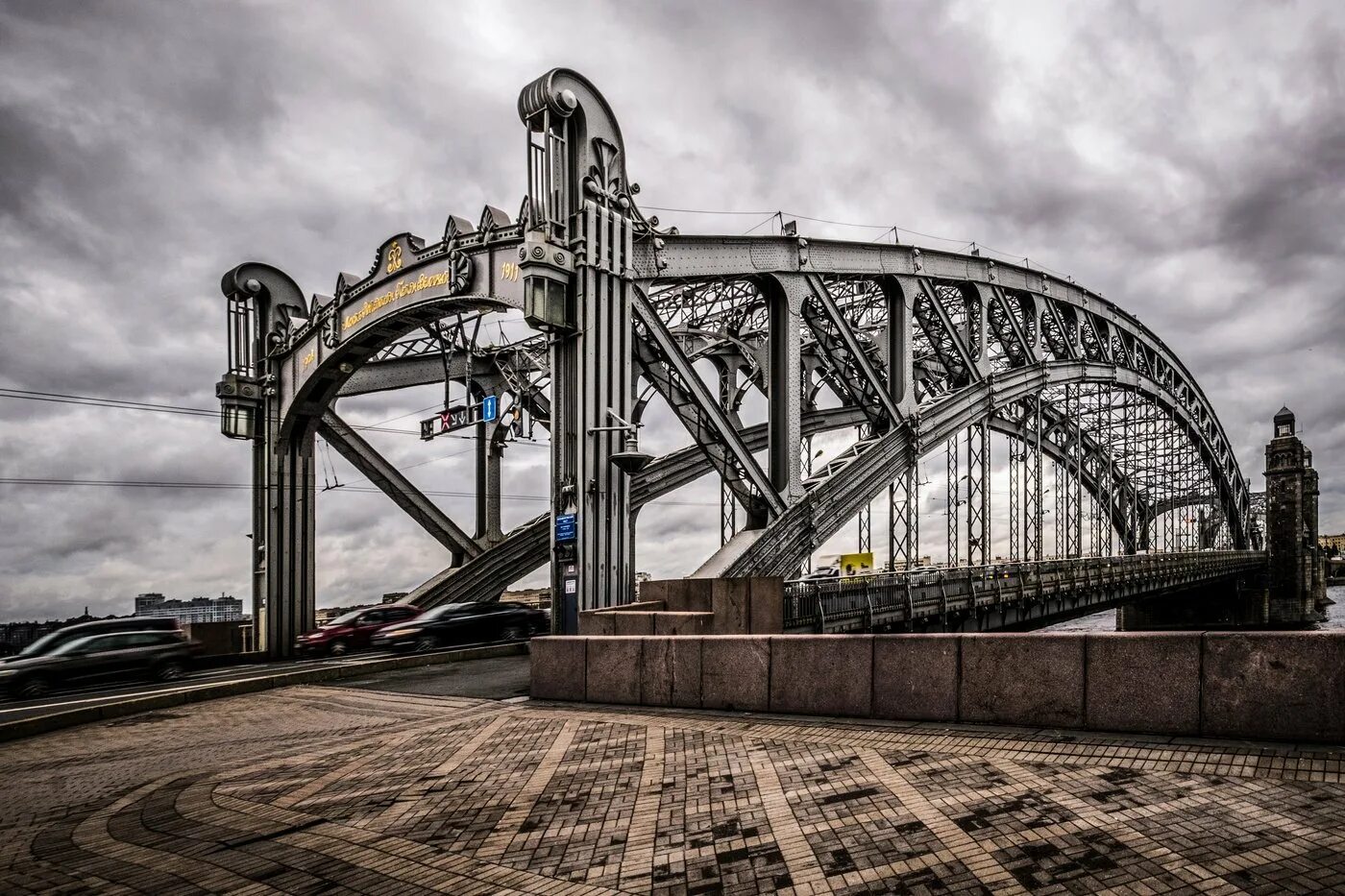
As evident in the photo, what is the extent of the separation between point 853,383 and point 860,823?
22.6m

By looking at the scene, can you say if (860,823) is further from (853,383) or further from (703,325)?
(703,325)

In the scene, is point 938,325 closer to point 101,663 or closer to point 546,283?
point 546,283

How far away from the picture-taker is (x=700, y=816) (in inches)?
249

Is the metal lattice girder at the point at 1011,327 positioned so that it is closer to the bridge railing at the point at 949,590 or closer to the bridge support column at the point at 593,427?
the bridge railing at the point at 949,590

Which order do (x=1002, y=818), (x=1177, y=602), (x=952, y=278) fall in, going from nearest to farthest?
(x=1002, y=818), (x=952, y=278), (x=1177, y=602)

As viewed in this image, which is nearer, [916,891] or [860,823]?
[916,891]

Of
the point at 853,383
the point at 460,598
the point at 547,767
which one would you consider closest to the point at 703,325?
the point at 853,383

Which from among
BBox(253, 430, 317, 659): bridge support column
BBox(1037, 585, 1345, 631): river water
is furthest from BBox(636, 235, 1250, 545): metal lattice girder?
BBox(253, 430, 317, 659): bridge support column

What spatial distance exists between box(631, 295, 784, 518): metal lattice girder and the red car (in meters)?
10.6

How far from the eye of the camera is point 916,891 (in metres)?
4.84

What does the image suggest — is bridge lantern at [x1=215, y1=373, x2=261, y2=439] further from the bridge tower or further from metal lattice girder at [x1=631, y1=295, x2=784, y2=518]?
the bridge tower

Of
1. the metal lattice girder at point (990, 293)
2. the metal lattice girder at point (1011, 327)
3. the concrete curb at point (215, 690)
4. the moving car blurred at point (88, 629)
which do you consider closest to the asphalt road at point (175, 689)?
the concrete curb at point (215, 690)

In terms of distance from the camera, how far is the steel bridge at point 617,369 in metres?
19.6

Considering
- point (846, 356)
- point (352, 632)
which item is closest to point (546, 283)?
point (846, 356)
